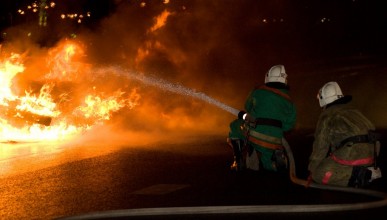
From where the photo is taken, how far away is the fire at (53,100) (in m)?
13.1

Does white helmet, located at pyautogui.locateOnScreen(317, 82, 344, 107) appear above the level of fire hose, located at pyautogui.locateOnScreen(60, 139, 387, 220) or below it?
above

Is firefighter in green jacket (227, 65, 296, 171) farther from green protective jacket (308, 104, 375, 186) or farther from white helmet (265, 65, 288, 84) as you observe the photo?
green protective jacket (308, 104, 375, 186)

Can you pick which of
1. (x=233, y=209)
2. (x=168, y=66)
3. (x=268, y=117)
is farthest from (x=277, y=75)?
(x=168, y=66)

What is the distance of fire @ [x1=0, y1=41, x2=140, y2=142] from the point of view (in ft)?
43.1

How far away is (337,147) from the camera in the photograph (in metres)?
7.97

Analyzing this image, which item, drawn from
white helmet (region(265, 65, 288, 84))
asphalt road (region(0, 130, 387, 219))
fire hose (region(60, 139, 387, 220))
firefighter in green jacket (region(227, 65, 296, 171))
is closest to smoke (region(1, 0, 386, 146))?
asphalt road (region(0, 130, 387, 219))

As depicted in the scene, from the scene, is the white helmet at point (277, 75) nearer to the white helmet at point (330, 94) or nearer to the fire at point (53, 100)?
the white helmet at point (330, 94)

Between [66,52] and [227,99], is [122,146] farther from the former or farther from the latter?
[227,99]

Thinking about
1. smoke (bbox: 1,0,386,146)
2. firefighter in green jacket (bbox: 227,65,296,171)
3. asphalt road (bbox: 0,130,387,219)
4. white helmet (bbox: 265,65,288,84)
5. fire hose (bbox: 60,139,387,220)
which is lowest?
fire hose (bbox: 60,139,387,220)

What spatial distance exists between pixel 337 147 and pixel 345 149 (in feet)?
0.42

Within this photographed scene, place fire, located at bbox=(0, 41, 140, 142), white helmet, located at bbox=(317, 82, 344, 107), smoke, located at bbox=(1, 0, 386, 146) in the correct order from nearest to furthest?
white helmet, located at bbox=(317, 82, 344, 107)
fire, located at bbox=(0, 41, 140, 142)
smoke, located at bbox=(1, 0, 386, 146)

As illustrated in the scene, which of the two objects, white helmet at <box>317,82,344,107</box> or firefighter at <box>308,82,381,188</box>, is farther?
white helmet at <box>317,82,344,107</box>

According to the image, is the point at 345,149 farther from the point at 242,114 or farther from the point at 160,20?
→ the point at 160,20

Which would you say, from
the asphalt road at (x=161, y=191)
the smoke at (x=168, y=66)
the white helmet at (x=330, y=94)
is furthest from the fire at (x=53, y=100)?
the white helmet at (x=330, y=94)
